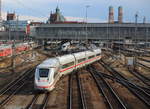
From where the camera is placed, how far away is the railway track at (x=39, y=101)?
18.4m

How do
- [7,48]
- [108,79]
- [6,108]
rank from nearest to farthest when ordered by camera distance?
[6,108]
[108,79]
[7,48]

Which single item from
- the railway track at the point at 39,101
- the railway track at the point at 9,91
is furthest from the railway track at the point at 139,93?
the railway track at the point at 9,91

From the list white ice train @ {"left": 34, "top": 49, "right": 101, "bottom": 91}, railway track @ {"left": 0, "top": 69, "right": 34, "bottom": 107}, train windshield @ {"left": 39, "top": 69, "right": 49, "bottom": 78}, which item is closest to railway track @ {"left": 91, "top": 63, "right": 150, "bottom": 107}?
white ice train @ {"left": 34, "top": 49, "right": 101, "bottom": 91}

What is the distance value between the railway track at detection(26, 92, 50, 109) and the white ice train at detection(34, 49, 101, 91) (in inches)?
31.1

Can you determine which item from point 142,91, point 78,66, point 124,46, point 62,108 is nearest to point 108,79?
point 78,66

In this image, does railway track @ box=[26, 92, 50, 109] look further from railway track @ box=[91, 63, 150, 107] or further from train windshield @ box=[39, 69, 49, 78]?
railway track @ box=[91, 63, 150, 107]

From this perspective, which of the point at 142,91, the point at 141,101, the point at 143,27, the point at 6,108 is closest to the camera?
the point at 6,108

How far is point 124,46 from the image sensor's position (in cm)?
9262

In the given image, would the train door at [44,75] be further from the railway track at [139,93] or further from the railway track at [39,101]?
the railway track at [139,93]

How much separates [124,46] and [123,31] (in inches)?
240

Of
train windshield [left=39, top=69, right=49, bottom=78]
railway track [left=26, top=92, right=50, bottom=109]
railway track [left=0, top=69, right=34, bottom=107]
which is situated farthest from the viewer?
train windshield [left=39, top=69, right=49, bottom=78]

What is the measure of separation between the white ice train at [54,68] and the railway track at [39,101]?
790 mm

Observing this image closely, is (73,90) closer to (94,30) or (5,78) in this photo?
(5,78)

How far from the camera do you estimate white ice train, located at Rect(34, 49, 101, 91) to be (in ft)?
70.2
